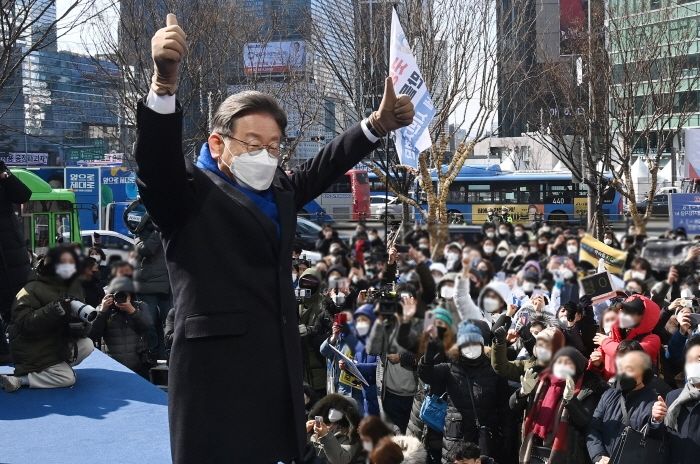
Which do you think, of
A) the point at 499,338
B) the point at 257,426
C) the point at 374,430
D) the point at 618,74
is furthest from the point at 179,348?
the point at 618,74

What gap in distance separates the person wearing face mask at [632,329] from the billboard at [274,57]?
18.7 metres

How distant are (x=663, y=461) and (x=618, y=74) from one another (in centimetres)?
1670

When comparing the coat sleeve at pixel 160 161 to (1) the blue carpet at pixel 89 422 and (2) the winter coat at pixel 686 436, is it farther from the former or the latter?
(2) the winter coat at pixel 686 436

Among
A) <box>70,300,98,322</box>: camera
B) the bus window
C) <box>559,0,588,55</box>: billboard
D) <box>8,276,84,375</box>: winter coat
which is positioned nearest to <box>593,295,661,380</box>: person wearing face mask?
<box>70,300,98,322</box>: camera

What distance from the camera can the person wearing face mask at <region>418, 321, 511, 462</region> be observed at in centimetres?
531

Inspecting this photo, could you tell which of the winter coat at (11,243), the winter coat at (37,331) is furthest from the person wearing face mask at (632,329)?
the winter coat at (11,243)

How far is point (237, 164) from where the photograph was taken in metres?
2.34

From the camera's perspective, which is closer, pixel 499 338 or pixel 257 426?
pixel 257 426

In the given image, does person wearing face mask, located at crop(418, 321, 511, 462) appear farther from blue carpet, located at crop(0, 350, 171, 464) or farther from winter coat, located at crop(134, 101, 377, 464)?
winter coat, located at crop(134, 101, 377, 464)

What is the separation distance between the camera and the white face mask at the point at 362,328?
2.85 meters

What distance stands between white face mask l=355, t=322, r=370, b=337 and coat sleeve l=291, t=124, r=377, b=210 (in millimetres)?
427

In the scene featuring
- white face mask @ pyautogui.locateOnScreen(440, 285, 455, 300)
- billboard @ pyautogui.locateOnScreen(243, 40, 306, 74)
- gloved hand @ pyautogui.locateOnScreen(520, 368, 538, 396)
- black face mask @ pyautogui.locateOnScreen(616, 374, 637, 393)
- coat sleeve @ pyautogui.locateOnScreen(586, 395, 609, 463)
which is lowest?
coat sleeve @ pyautogui.locateOnScreen(586, 395, 609, 463)

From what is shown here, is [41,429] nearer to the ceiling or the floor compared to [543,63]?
nearer to the floor

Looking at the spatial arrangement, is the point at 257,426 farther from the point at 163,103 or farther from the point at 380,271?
the point at 163,103
